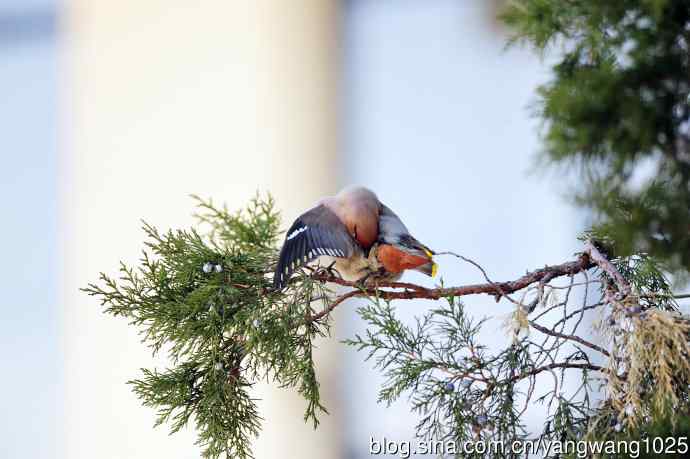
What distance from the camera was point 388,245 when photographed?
32.6 inches

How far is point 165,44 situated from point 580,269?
7.09ft

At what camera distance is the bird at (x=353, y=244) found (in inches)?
31.5

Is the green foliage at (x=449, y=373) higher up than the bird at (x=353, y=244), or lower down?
lower down

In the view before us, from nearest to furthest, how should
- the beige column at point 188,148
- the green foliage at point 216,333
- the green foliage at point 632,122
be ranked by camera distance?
the green foliage at point 632,122
the green foliage at point 216,333
the beige column at point 188,148

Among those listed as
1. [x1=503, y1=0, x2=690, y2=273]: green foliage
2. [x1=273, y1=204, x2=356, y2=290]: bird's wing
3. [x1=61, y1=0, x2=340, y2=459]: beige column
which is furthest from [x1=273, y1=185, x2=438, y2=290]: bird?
[x1=61, y1=0, x2=340, y2=459]: beige column

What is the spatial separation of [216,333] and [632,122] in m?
0.44

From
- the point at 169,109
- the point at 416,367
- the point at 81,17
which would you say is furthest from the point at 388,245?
the point at 81,17

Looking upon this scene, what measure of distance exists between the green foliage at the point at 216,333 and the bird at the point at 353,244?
33 millimetres

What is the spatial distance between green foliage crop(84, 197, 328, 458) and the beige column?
66.1 inches

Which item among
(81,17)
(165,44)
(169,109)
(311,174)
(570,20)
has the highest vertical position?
(81,17)

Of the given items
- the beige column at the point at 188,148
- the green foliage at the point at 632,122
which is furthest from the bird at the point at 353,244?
the beige column at the point at 188,148

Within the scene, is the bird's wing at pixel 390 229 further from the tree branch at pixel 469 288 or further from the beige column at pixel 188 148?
the beige column at pixel 188 148

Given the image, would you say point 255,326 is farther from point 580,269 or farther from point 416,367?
point 580,269

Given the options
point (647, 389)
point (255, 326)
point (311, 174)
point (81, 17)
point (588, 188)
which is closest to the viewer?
point (588, 188)
